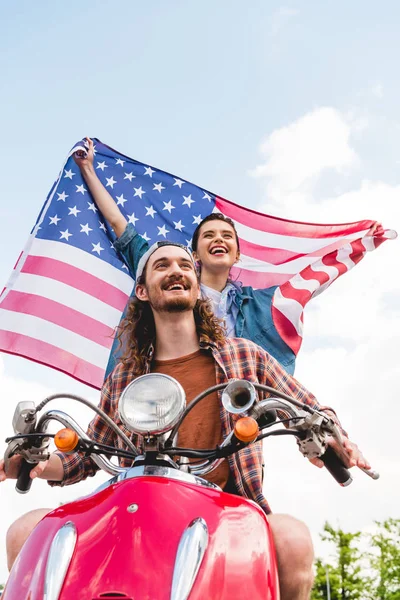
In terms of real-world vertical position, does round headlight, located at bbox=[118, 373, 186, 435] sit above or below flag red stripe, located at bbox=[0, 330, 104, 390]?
below

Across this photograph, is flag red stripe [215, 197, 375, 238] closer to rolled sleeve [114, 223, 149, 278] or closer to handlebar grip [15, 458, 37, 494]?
A: rolled sleeve [114, 223, 149, 278]

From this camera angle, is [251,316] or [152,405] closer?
[152,405]

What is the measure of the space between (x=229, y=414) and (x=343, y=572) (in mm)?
19465

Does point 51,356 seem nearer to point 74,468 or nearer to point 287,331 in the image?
point 287,331

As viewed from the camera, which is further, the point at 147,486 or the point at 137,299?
the point at 137,299

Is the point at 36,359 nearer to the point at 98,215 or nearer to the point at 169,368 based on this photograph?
the point at 98,215

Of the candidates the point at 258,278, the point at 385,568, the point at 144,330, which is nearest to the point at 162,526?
the point at 144,330

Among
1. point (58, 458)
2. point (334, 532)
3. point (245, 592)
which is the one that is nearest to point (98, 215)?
point (58, 458)

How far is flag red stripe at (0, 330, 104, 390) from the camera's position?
5383mm

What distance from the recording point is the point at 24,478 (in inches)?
97.7

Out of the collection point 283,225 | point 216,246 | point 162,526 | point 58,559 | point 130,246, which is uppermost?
point 283,225

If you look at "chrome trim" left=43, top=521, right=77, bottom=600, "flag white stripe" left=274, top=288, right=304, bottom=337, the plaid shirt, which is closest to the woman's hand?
"flag white stripe" left=274, top=288, right=304, bottom=337

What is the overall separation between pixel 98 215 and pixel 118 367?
10.1 feet

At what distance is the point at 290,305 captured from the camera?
585 centimetres
